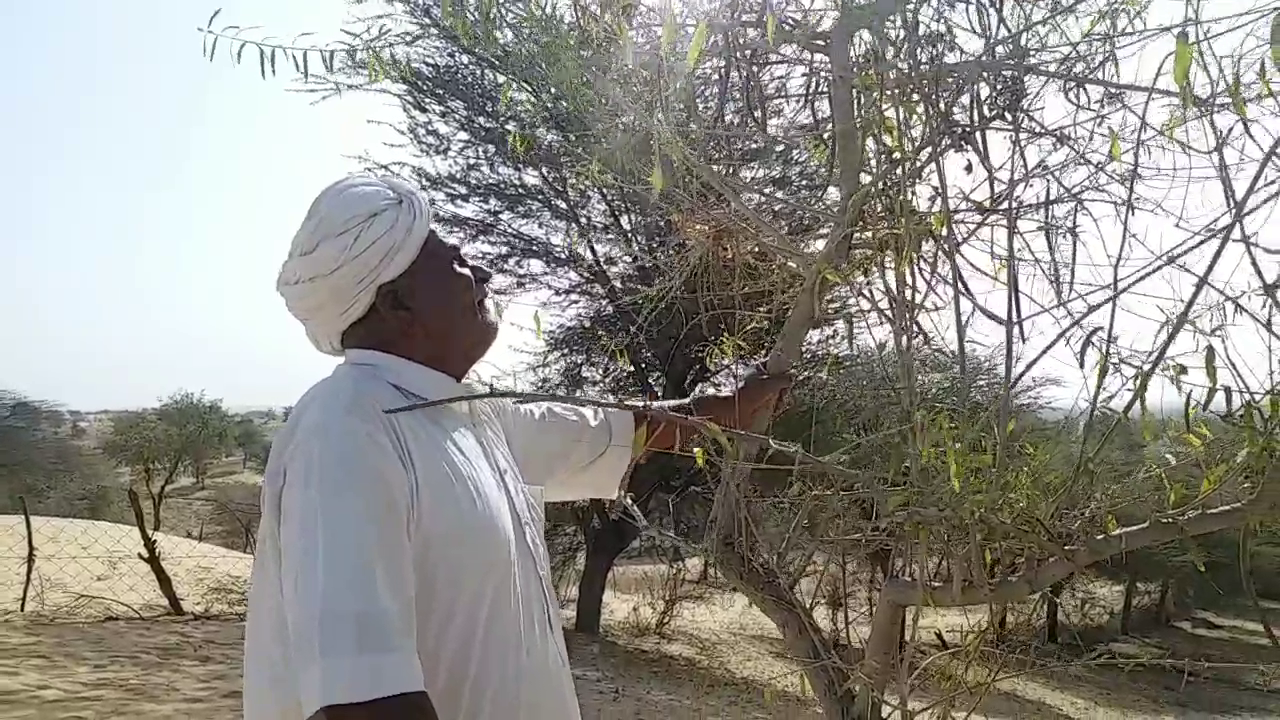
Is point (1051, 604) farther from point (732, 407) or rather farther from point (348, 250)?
point (348, 250)

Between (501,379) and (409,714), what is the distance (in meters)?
0.87

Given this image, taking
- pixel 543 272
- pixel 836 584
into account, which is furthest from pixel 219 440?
pixel 836 584

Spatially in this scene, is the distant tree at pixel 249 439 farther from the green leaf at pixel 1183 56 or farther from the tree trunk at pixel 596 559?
the green leaf at pixel 1183 56

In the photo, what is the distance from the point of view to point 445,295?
1394 mm

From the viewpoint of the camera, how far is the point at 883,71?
143 cm

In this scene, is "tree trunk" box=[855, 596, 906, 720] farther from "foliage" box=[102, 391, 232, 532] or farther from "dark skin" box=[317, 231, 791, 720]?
"foliage" box=[102, 391, 232, 532]

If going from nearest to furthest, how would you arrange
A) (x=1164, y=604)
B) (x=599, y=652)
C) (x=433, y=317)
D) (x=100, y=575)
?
(x=433, y=317) → (x=599, y=652) → (x=100, y=575) → (x=1164, y=604)

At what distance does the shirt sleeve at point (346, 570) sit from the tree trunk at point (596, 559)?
7833mm

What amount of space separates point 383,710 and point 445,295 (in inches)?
22.0

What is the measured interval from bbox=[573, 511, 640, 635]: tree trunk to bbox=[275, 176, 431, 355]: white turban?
7678mm

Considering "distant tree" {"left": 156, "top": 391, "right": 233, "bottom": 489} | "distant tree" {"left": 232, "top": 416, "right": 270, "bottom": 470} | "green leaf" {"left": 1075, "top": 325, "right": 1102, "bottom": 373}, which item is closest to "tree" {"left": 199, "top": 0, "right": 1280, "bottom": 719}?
"green leaf" {"left": 1075, "top": 325, "right": 1102, "bottom": 373}

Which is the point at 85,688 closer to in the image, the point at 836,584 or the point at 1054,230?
the point at 836,584

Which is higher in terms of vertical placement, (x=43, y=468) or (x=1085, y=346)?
(x=1085, y=346)

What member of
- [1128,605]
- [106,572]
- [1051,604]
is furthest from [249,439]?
[1051,604]
